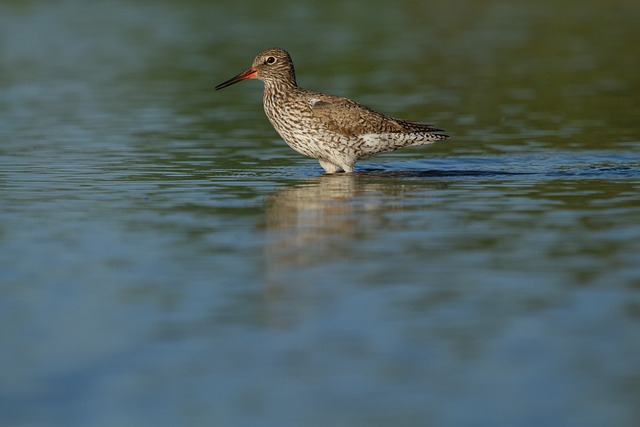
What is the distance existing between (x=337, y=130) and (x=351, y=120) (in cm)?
31

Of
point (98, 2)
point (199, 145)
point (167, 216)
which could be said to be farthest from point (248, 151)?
point (98, 2)

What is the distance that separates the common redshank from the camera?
1777cm

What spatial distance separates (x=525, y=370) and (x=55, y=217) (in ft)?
23.4

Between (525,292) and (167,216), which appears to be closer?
(525,292)

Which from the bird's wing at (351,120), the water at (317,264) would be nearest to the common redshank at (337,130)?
the bird's wing at (351,120)

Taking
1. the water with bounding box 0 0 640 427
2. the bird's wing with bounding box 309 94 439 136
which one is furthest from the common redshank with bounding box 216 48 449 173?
the water with bounding box 0 0 640 427

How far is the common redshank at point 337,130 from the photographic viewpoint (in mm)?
17766

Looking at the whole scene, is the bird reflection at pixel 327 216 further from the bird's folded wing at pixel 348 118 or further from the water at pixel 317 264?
the bird's folded wing at pixel 348 118

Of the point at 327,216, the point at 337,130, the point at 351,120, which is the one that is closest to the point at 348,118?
the point at 351,120

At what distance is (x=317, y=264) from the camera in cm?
1144

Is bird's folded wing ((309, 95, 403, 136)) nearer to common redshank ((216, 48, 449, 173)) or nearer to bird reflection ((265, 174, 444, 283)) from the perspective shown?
common redshank ((216, 48, 449, 173))

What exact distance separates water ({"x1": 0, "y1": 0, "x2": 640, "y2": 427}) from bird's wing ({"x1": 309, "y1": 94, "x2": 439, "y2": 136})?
621mm

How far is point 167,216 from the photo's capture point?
1405 centimetres

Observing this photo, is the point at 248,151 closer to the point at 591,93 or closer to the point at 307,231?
the point at 307,231
